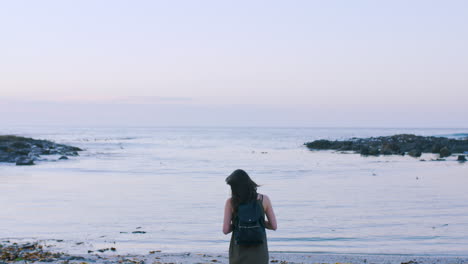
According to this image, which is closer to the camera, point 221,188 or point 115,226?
point 115,226

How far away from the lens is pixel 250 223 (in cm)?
517

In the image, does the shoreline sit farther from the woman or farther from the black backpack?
the black backpack

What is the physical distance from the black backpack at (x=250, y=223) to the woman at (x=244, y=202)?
0.05m

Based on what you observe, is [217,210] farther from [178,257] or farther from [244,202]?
[244,202]

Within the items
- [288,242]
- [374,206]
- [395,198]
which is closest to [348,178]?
[395,198]

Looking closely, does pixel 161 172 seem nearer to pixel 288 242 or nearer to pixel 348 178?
pixel 348 178

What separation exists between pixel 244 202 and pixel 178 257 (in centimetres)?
503

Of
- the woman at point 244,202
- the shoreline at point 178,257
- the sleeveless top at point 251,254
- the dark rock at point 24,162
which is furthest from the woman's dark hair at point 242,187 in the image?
the dark rock at point 24,162

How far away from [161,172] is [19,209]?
46.2ft

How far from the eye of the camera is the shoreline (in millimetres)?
9180

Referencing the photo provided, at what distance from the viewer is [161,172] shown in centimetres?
2973

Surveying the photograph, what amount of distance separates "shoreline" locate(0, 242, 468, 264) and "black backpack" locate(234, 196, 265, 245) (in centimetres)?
426

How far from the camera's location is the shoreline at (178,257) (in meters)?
9.18

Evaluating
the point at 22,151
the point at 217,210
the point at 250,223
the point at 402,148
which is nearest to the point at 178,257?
the point at 250,223
